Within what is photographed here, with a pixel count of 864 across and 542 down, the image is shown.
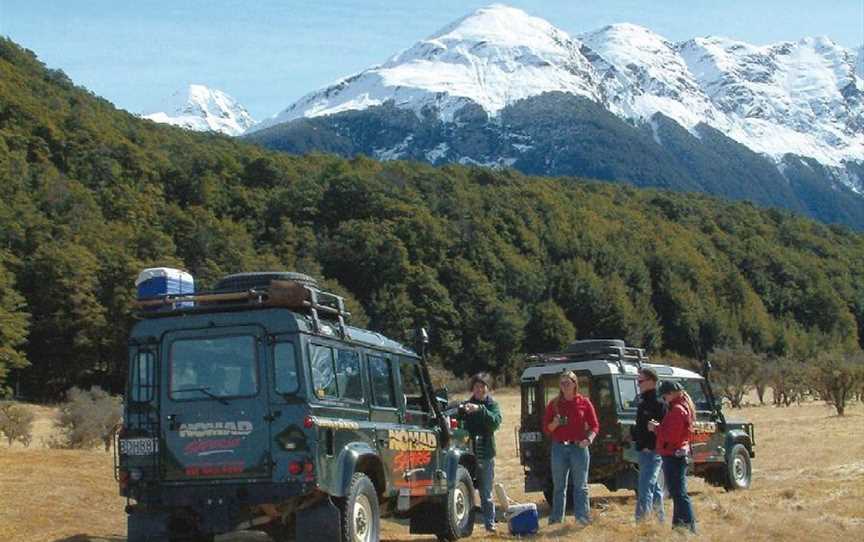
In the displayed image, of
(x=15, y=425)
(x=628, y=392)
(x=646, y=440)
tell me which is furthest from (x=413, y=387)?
(x=15, y=425)

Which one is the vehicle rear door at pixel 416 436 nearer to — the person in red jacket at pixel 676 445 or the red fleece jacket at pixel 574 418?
the red fleece jacket at pixel 574 418

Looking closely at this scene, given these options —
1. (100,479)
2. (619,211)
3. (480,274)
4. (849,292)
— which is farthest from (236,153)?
(100,479)

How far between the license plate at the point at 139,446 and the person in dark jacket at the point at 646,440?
16.7ft

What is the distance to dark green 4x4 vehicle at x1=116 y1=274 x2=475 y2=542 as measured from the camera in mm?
9359

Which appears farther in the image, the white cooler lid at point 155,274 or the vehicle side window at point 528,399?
the vehicle side window at point 528,399

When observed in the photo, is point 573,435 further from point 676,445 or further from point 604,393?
point 604,393

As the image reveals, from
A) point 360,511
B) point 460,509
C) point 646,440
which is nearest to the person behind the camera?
point 360,511

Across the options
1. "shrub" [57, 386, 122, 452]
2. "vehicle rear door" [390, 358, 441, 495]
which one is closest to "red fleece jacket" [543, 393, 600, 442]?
"vehicle rear door" [390, 358, 441, 495]

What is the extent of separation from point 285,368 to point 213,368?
0.67 meters

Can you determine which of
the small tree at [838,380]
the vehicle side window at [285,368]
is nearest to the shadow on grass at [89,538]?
the vehicle side window at [285,368]

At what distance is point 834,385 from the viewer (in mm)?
38438

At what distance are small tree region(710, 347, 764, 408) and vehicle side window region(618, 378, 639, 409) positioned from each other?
115 ft

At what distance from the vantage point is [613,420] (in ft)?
49.9

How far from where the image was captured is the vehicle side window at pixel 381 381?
36.3ft
